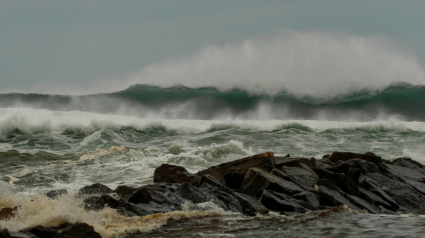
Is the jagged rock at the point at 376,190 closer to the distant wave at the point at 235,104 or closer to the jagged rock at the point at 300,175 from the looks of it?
the jagged rock at the point at 300,175

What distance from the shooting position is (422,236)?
3.78 meters

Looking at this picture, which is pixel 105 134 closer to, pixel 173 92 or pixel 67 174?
pixel 67 174

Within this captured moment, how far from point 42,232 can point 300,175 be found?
3863 mm

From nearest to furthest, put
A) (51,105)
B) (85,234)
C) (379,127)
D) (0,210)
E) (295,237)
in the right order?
(85,234), (295,237), (0,210), (379,127), (51,105)

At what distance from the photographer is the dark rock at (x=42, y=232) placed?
142 inches

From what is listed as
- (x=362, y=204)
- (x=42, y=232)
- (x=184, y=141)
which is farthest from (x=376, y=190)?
(x=184, y=141)

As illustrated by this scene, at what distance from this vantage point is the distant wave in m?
23.5

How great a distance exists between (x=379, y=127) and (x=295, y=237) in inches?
572

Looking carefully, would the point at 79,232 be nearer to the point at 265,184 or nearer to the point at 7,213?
the point at 7,213

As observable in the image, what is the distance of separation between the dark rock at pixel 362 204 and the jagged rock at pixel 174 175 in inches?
84.8

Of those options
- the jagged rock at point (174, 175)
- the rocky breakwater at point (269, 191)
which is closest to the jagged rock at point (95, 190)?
the rocky breakwater at point (269, 191)

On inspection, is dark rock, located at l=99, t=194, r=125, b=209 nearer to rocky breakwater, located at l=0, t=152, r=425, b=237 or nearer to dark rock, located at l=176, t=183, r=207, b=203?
rocky breakwater, located at l=0, t=152, r=425, b=237

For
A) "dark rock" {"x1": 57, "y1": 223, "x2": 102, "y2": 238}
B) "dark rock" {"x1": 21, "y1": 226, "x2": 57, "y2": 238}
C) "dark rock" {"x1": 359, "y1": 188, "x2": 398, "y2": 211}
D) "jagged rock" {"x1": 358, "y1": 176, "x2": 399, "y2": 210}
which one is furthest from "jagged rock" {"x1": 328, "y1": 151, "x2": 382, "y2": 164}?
"dark rock" {"x1": 21, "y1": 226, "x2": 57, "y2": 238}

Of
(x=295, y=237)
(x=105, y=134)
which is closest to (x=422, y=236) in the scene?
(x=295, y=237)
